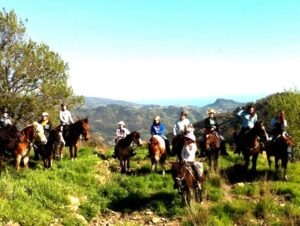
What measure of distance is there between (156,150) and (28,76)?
2609 cm

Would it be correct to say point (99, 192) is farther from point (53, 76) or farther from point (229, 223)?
point (53, 76)

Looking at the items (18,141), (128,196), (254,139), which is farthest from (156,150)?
(18,141)

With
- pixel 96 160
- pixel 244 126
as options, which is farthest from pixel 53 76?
pixel 244 126

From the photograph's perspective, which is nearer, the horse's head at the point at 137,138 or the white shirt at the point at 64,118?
the horse's head at the point at 137,138

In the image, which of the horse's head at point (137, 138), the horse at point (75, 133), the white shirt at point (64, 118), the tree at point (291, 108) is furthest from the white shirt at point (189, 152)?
the tree at point (291, 108)

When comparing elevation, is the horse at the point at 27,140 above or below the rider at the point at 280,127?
below

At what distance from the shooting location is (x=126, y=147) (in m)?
22.2

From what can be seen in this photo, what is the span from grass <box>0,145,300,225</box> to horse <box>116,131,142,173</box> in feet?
1.85

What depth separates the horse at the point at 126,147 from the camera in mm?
22062

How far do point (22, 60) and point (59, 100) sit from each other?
555 cm

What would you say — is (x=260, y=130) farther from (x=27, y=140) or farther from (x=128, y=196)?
(x=27, y=140)

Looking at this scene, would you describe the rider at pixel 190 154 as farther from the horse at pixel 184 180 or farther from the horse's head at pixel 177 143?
the horse's head at pixel 177 143

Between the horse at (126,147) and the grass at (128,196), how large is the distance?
56cm

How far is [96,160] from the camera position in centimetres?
2333
